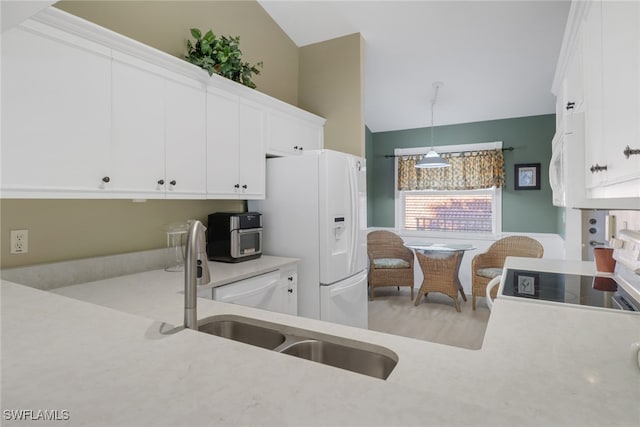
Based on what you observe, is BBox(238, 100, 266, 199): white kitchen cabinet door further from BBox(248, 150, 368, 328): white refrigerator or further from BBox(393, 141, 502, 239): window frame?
BBox(393, 141, 502, 239): window frame

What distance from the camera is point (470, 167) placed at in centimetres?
503

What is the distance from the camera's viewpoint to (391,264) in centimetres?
478

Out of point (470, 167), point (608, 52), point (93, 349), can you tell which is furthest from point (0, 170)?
point (470, 167)

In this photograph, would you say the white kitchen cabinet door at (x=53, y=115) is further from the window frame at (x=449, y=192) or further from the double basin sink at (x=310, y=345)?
the window frame at (x=449, y=192)

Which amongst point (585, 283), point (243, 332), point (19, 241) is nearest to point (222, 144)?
point (19, 241)

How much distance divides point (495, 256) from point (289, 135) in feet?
9.89

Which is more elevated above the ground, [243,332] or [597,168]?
[597,168]

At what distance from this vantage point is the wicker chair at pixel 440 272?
14.2 feet

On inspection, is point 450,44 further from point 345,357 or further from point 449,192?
point 345,357

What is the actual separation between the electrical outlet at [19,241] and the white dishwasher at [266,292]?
3.16ft

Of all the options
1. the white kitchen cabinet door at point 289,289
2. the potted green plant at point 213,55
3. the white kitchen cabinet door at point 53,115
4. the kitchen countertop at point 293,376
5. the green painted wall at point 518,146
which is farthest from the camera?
the green painted wall at point 518,146

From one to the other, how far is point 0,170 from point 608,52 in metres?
2.36

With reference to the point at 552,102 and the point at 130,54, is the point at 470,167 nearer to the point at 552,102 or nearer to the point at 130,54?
the point at 552,102

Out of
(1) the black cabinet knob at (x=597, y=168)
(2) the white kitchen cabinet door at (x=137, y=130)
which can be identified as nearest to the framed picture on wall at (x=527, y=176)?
(1) the black cabinet knob at (x=597, y=168)
